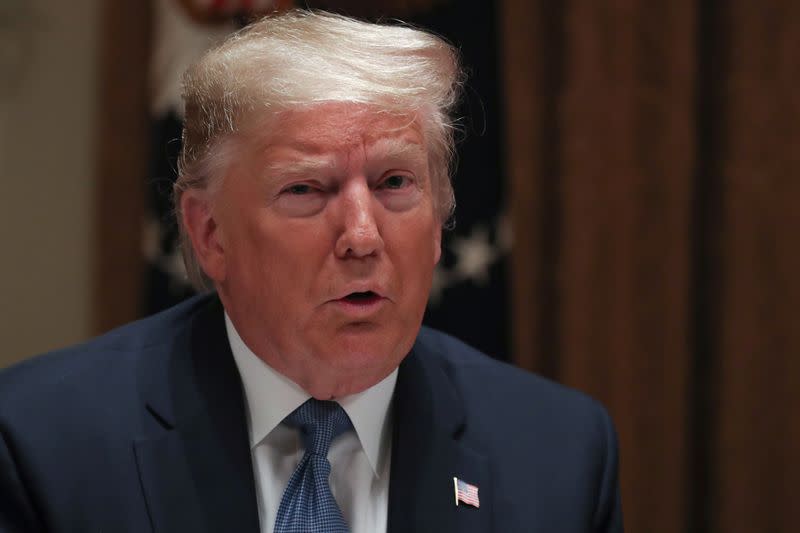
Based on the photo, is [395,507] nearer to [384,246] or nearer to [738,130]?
[384,246]

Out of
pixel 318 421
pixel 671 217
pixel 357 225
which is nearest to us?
pixel 357 225

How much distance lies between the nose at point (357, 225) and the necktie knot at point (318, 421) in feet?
0.88

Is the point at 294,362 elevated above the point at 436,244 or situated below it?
below

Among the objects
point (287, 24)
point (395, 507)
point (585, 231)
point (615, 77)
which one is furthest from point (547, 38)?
point (395, 507)

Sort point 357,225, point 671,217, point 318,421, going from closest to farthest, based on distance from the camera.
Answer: point 357,225 < point 318,421 < point 671,217

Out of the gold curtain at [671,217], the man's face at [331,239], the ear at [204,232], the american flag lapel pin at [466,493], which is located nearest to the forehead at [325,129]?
the man's face at [331,239]

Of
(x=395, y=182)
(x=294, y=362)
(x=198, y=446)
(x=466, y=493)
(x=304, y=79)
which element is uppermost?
(x=304, y=79)

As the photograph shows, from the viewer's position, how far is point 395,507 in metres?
1.68

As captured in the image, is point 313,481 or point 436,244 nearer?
point 313,481

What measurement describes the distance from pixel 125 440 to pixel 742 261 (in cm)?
192

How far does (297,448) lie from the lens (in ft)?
5.54

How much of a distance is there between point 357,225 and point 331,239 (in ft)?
0.15

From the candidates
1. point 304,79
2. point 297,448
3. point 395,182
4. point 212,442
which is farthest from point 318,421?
point 304,79

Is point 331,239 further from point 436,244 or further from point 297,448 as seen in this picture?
point 297,448
